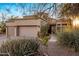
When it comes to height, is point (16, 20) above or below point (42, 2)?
below

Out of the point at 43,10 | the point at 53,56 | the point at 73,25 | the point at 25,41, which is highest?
the point at 43,10

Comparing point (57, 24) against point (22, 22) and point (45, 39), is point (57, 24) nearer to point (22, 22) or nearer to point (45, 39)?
point (45, 39)

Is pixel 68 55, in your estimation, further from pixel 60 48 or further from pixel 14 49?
pixel 14 49

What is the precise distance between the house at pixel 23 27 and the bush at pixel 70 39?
466 millimetres

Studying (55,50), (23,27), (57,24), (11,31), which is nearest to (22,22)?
(23,27)

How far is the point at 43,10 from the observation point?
466cm

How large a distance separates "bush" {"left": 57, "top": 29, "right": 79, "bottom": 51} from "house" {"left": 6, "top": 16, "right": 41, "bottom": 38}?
1.53 ft

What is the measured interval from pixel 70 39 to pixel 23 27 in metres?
0.89

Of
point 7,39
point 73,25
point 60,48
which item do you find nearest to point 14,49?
point 7,39

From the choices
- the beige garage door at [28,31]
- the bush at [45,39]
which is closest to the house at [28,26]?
the beige garage door at [28,31]

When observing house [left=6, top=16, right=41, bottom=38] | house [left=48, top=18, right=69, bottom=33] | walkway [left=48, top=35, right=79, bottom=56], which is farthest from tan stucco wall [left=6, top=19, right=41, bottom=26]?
walkway [left=48, top=35, right=79, bottom=56]

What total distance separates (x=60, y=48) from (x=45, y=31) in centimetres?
42

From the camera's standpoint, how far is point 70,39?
4582 mm

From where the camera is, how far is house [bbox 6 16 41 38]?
4602 millimetres
